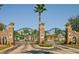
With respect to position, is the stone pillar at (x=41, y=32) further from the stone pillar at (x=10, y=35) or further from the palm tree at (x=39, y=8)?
the stone pillar at (x=10, y=35)

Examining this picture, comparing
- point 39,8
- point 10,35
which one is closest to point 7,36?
point 10,35

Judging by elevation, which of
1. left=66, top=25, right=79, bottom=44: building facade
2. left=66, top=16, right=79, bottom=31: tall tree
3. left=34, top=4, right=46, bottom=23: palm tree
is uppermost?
left=34, top=4, right=46, bottom=23: palm tree

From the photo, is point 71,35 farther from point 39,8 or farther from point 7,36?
point 7,36

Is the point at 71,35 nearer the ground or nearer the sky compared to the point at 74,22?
nearer the ground

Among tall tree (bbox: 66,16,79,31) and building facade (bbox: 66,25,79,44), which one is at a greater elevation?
tall tree (bbox: 66,16,79,31)

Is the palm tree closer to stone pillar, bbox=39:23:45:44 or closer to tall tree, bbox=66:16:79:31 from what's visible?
stone pillar, bbox=39:23:45:44

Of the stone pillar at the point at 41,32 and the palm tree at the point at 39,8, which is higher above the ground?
the palm tree at the point at 39,8

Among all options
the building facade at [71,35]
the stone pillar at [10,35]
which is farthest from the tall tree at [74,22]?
the stone pillar at [10,35]

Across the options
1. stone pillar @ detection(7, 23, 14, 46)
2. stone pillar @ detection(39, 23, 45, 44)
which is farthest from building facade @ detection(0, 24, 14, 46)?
stone pillar @ detection(39, 23, 45, 44)

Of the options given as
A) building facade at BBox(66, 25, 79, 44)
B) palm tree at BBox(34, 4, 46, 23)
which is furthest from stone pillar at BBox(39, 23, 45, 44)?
building facade at BBox(66, 25, 79, 44)

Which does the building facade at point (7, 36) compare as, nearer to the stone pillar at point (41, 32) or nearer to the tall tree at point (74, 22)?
the stone pillar at point (41, 32)

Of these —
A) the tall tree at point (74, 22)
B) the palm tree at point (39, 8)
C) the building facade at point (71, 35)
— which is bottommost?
the building facade at point (71, 35)
